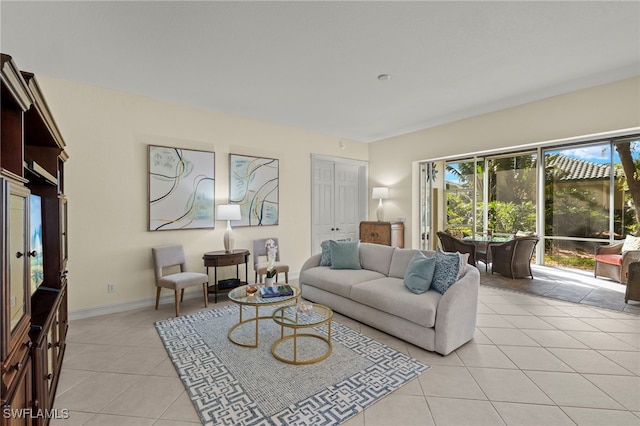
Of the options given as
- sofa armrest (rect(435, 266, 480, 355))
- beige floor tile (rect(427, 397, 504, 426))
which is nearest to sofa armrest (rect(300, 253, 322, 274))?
sofa armrest (rect(435, 266, 480, 355))

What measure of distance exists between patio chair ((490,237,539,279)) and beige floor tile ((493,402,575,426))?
12.1 ft

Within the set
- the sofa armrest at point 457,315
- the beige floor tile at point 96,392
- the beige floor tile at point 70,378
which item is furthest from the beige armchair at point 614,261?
the beige floor tile at point 70,378

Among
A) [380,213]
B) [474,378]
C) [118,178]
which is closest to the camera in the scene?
[474,378]

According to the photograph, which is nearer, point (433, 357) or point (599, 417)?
point (599, 417)

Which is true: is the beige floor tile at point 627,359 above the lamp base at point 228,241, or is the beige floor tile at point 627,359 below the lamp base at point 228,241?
below

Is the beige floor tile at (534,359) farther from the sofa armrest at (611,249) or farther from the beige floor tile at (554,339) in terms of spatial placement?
the sofa armrest at (611,249)

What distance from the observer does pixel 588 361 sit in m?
2.53

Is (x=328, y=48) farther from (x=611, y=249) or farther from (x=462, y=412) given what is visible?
(x=611, y=249)

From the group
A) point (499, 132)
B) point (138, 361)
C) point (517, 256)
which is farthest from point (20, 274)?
point (517, 256)

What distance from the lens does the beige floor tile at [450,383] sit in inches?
83.1

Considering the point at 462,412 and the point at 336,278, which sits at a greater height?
the point at 336,278

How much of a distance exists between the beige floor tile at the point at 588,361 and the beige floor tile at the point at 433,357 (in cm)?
90

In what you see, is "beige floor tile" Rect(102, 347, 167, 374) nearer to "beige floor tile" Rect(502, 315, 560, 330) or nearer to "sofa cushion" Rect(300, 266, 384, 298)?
"sofa cushion" Rect(300, 266, 384, 298)

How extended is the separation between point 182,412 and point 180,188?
303 centimetres
